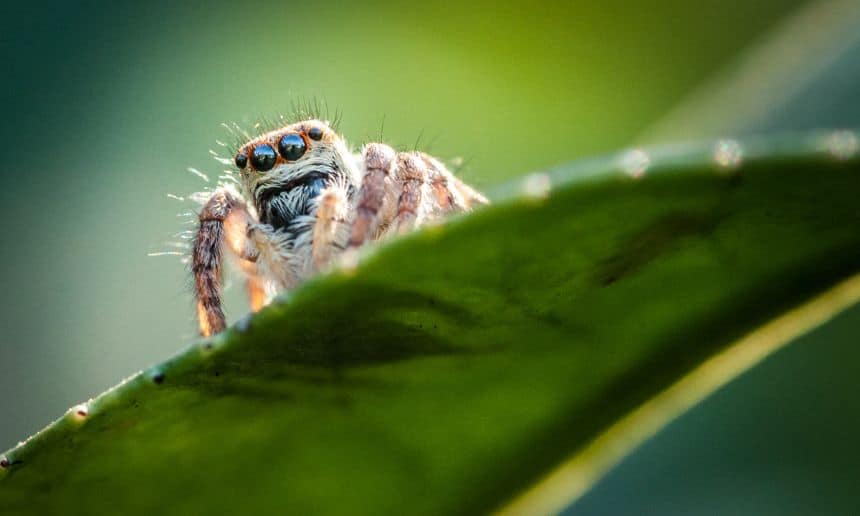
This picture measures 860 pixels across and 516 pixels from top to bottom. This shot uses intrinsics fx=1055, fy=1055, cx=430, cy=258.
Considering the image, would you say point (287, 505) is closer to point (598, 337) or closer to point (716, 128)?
point (598, 337)

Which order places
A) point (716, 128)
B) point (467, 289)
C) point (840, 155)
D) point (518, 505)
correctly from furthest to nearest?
1. point (716, 128)
2. point (518, 505)
3. point (467, 289)
4. point (840, 155)

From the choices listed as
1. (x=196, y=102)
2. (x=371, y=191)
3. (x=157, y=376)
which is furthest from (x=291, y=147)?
(x=196, y=102)

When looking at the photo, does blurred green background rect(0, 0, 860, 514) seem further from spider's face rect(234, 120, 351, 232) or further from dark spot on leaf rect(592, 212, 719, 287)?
dark spot on leaf rect(592, 212, 719, 287)

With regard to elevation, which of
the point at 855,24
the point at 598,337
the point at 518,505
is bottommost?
the point at 518,505

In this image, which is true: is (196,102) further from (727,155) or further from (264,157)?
(727,155)

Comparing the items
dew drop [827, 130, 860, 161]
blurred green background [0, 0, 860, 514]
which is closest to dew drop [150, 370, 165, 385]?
dew drop [827, 130, 860, 161]

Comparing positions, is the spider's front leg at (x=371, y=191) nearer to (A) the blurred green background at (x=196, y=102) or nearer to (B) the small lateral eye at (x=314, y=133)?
(B) the small lateral eye at (x=314, y=133)

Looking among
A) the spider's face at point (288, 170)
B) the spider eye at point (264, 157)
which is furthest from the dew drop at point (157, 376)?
the spider eye at point (264, 157)

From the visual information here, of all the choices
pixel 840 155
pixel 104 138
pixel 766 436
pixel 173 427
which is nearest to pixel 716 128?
pixel 766 436
